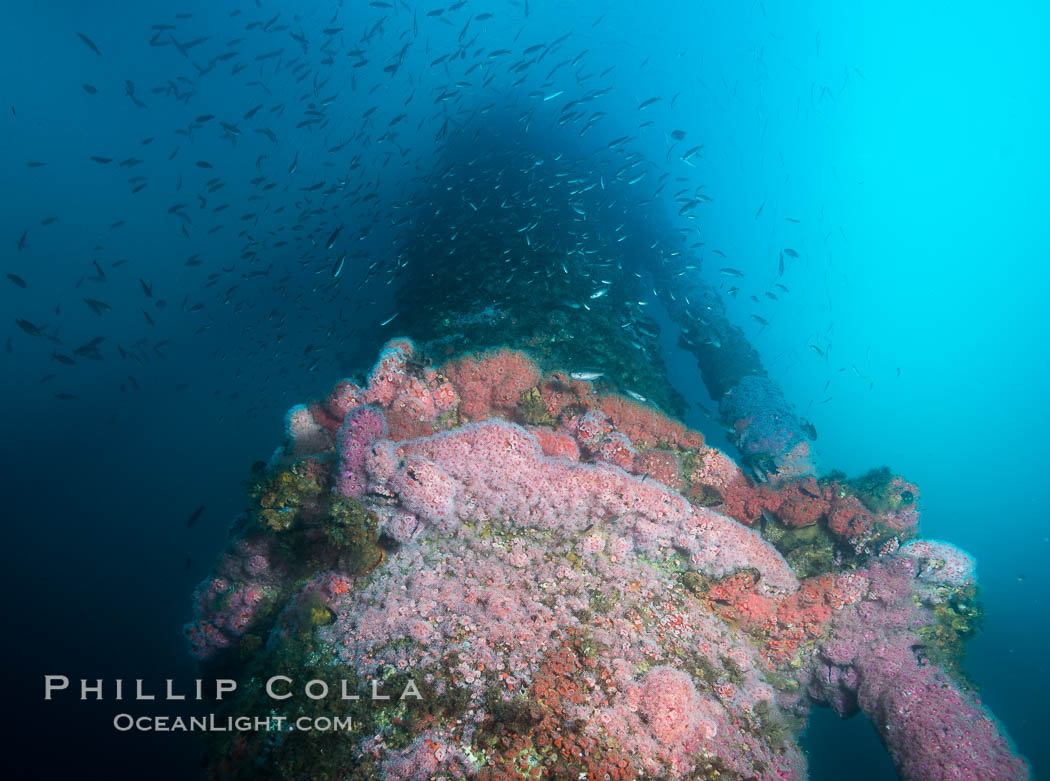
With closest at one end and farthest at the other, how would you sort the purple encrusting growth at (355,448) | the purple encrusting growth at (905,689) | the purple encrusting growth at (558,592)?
the purple encrusting growth at (558,592), the purple encrusting growth at (905,689), the purple encrusting growth at (355,448)

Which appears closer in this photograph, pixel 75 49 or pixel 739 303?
pixel 75 49

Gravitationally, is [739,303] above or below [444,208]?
below

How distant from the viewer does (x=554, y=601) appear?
17.4ft

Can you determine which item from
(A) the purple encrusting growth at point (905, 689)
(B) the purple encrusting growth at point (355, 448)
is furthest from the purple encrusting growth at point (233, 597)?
(A) the purple encrusting growth at point (905, 689)

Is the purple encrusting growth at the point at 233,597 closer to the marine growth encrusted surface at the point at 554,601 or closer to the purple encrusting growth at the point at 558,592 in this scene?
the marine growth encrusted surface at the point at 554,601

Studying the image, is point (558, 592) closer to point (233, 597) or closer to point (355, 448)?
point (355, 448)

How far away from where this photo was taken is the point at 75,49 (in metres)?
30.1

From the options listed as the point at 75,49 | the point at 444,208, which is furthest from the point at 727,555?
the point at 75,49

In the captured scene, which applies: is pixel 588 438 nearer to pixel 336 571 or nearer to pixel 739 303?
pixel 336 571

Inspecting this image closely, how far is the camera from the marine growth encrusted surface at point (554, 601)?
393 centimetres

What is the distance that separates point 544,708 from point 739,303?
99132 millimetres

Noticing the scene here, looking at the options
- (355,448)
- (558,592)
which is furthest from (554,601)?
(355,448)

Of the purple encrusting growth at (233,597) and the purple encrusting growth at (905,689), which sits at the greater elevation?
the purple encrusting growth at (905,689)

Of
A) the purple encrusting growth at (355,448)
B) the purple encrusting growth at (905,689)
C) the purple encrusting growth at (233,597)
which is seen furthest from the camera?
the purple encrusting growth at (233,597)
